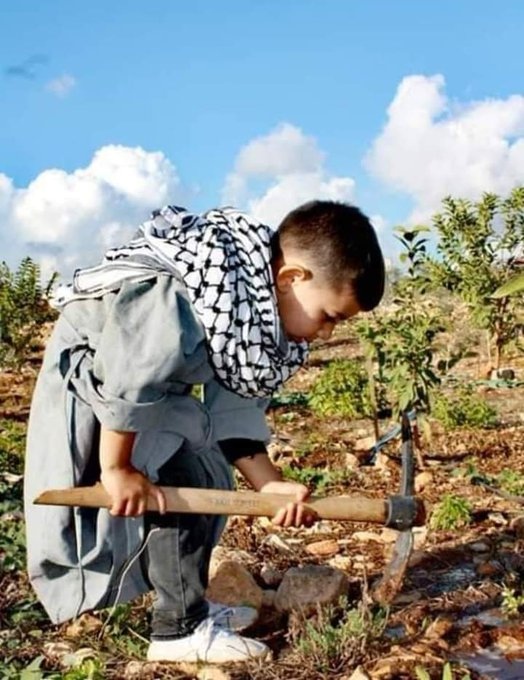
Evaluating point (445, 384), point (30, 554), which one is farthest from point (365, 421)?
point (30, 554)

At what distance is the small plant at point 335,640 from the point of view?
2543mm

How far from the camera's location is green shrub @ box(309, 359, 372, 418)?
264 inches

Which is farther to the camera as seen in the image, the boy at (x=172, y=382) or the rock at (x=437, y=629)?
the rock at (x=437, y=629)

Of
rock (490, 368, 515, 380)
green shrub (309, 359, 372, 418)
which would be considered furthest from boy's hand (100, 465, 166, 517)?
rock (490, 368, 515, 380)

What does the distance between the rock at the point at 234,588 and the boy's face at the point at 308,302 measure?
0.86 m

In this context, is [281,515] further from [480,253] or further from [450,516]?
[480,253]

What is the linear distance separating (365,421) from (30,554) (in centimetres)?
423

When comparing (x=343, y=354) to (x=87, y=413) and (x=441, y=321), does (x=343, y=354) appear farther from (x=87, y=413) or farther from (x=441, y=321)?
(x=87, y=413)

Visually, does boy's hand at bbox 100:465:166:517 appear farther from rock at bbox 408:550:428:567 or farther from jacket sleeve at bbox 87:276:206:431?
rock at bbox 408:550:428:567

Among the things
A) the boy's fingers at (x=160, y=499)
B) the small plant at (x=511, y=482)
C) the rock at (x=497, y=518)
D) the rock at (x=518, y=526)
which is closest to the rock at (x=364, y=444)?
the small plant at (x=511, y=482)

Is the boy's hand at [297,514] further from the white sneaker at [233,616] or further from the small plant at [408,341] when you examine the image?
the small plant at [408,341]

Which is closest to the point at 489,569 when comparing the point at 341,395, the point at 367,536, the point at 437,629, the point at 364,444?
the point at 367,536

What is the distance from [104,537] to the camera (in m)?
2.57

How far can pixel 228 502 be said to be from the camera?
2.53 meters
